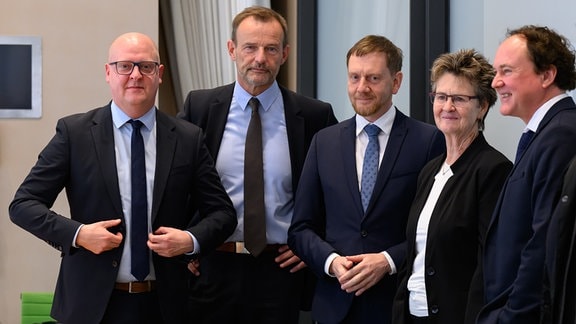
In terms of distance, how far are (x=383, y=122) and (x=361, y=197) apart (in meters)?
0.30

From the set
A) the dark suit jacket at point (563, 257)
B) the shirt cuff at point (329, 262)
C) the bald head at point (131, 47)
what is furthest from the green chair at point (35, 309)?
the dark suit jacket at point (563, 257)

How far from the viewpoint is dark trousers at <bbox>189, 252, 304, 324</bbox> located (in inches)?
144

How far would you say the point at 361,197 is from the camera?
339cm

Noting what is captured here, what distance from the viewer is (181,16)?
637 centimetres

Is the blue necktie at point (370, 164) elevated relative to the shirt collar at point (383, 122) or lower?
lower

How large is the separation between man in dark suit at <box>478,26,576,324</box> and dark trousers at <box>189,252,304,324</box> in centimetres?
112

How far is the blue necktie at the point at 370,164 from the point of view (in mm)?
3395

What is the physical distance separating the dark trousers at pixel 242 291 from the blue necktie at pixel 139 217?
445mm

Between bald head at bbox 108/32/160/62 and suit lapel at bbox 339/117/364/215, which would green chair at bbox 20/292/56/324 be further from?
suit lapel at bbox 339/117/364/215

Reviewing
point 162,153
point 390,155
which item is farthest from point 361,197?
point 162,153

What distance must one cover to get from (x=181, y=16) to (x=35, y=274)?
1994mm

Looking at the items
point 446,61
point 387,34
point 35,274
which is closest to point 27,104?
point 35,274

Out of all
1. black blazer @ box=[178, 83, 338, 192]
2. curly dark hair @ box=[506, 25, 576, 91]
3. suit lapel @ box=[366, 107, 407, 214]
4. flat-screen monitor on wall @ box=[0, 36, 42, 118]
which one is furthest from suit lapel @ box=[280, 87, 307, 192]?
flat-screen monitor on wall @ box=[0, 36, 42, 118]

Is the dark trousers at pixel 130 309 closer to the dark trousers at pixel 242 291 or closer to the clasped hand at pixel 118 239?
the clasped hand at pixel 118 239
